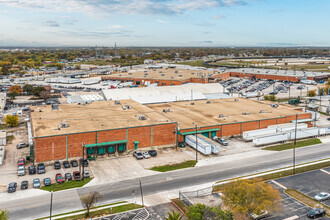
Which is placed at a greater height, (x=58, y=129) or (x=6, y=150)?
(x=58, y=129)

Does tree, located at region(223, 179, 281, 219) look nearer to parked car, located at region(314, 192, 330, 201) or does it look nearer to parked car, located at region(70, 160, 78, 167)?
parked car, located at region(314, 192, 330, 201)

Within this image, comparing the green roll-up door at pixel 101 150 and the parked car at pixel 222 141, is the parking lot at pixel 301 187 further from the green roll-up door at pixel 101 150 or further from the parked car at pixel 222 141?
the green roll-up door at pixel 101 150

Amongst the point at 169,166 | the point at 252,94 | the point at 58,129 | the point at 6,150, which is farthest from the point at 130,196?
the point at 252,94

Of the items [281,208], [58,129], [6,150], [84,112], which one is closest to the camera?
[281,208]

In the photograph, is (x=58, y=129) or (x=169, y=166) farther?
(x=58, y=129)

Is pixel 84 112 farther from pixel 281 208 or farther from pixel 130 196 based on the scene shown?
pixel 281 208

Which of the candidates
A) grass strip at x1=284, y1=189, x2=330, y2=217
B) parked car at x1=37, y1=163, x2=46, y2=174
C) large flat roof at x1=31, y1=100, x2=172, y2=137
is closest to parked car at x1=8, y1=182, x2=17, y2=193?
parked car at x1=37, y1=163, x2=46, y2=174

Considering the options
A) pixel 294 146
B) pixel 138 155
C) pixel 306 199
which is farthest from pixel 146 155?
pixel 294 146
